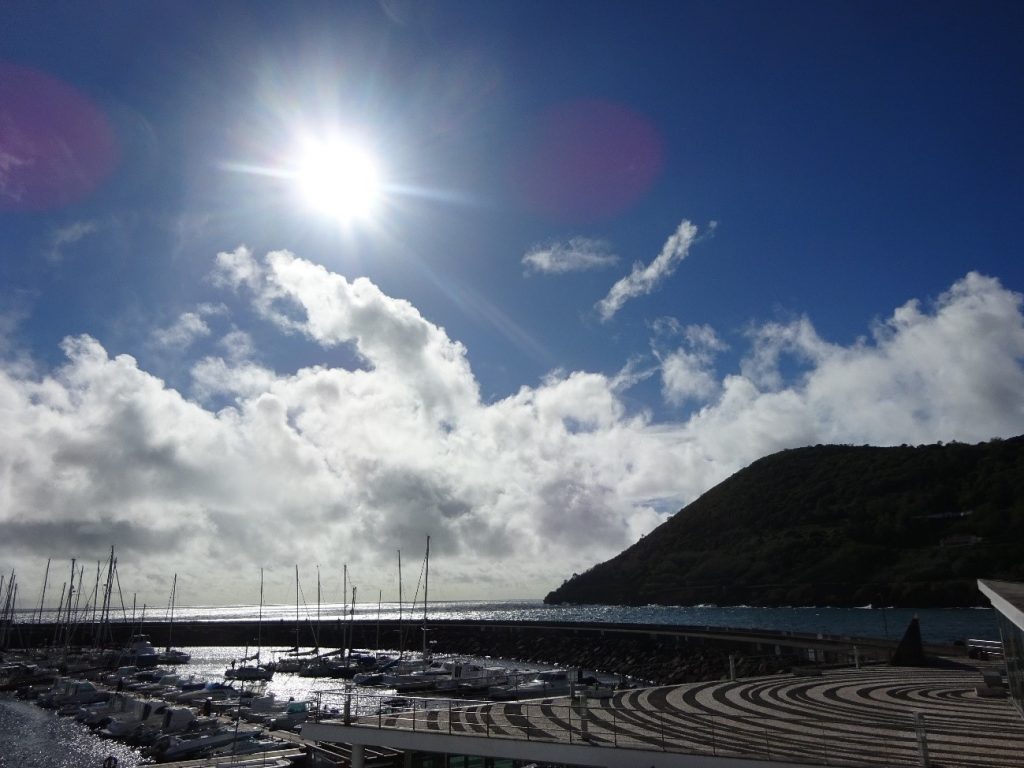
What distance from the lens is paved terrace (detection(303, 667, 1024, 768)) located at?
49.2 ft

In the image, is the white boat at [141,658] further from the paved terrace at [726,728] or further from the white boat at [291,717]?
the paved terrace at [726,728]

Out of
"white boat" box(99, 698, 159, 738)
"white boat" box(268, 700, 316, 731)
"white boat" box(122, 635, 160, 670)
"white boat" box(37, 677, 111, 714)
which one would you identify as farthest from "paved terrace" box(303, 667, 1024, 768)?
"white boat" box(122, 635, 160, 670)

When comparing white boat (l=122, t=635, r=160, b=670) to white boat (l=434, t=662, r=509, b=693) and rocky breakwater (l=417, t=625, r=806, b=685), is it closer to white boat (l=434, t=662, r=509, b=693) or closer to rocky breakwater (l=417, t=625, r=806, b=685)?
rocky breakwater (l=417, t=625, r=806, b=685)

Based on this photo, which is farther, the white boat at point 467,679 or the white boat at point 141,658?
the white boat at point 141,658

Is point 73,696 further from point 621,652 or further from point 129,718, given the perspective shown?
point 621,652

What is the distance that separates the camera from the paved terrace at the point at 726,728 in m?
15.0

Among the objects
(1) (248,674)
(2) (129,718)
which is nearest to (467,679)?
(2) (129,718)

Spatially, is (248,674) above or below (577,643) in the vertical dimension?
below

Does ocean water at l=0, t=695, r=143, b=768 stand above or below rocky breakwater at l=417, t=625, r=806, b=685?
below

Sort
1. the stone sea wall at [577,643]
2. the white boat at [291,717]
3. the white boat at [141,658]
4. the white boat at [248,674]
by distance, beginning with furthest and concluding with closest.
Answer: the white boat at [141,658], the white boat at [248,674], the stone sea wall at [577,643], the white boat at [291,717]

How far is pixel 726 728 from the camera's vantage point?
18.1 metres

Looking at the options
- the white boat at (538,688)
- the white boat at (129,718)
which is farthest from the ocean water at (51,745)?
the white boat at (538,688)

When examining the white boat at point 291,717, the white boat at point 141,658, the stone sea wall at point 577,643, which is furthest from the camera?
the white boat at point 141,658

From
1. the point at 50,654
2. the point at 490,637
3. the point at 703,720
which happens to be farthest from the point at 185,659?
the point at 703,720
